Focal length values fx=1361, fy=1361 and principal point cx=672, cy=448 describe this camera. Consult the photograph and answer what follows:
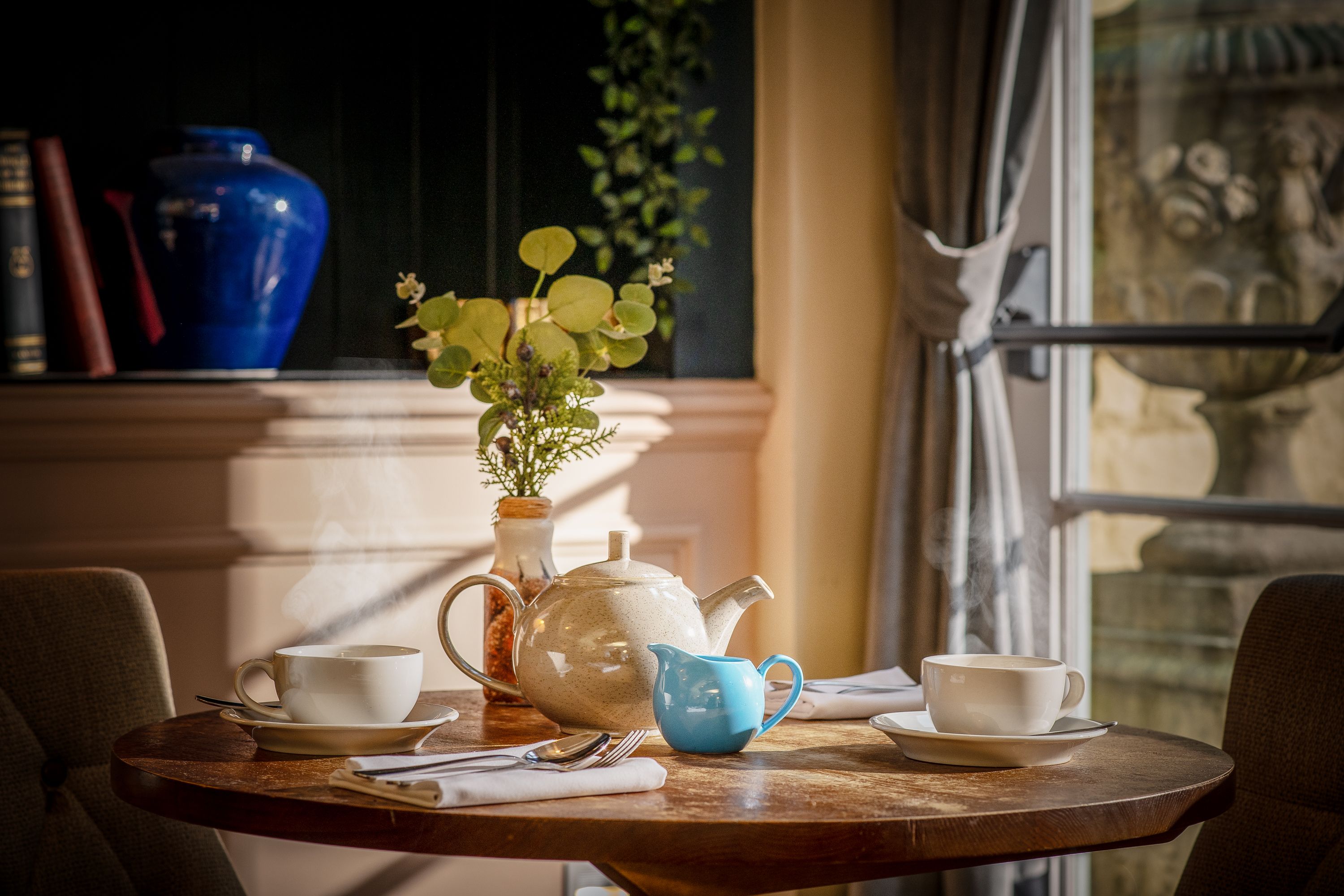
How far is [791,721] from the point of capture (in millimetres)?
1353

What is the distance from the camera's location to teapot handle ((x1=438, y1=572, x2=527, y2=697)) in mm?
1307

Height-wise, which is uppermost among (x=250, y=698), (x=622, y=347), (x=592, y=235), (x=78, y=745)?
(x=592, y=235)

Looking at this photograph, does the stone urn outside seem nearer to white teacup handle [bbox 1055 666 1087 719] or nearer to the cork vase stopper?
white teacup handle [bbox 1055 666 1087 719]

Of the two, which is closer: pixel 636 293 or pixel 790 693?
pixel 790 693

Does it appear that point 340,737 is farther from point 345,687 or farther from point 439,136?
point 439,136

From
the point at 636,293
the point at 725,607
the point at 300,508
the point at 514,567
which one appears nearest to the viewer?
the point at 725,607

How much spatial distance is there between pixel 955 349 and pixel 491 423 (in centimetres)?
102

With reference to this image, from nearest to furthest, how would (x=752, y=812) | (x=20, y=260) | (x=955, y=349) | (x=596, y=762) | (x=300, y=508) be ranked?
1. (x=752, y=812)
2. (x=596, y=762)
3. (x=20, y=260)
4. (x=300, y=508)
5. (x=955, y=349)

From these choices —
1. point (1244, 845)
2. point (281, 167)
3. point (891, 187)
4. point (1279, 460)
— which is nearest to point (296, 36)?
point (281, 167)

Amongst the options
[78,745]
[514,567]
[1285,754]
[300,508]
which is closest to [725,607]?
[514,567]

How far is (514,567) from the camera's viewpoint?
1414 mm

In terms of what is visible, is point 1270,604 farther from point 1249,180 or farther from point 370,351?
point 370,351

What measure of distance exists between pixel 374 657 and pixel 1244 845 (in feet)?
2.83

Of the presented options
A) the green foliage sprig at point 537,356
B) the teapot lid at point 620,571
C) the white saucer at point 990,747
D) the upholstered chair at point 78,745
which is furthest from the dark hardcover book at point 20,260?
the white saucer at point 990,747
